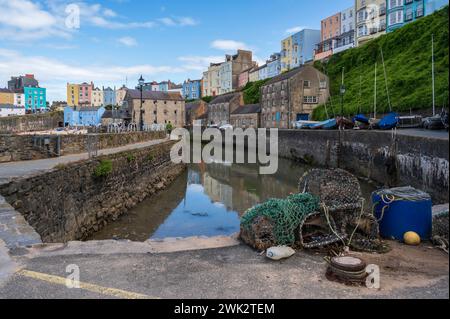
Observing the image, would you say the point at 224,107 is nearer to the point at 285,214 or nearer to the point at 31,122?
the point at 31,122

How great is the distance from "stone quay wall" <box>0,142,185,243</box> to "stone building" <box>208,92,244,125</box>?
52099 millimetres

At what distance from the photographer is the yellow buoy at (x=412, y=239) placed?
225 inches

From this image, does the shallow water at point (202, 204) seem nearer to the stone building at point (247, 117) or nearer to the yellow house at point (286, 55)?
the stone building at point (247, 117)

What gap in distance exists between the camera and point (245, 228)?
6023 millimetres

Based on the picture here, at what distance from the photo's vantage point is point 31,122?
63.5 metres

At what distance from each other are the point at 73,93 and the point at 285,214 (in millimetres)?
153897

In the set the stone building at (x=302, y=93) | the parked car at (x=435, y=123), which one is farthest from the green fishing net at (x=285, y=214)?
the stone building at (x=302, y=93)

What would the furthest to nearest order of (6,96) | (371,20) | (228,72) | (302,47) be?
(6,96)
(228,72)
(302,47)
(371,20)

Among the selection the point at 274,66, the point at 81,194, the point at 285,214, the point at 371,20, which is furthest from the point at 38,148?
the point at 274,66

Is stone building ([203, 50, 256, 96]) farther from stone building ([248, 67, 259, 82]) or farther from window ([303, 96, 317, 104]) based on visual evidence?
window ([303, 96, 317, 104])

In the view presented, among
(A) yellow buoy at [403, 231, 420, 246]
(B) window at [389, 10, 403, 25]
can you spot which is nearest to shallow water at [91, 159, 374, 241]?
(A) yellow buoy at [403, 231, 420, 246]

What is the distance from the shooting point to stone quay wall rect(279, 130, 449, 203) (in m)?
13.1

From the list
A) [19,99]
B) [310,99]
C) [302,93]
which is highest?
[19,99]
